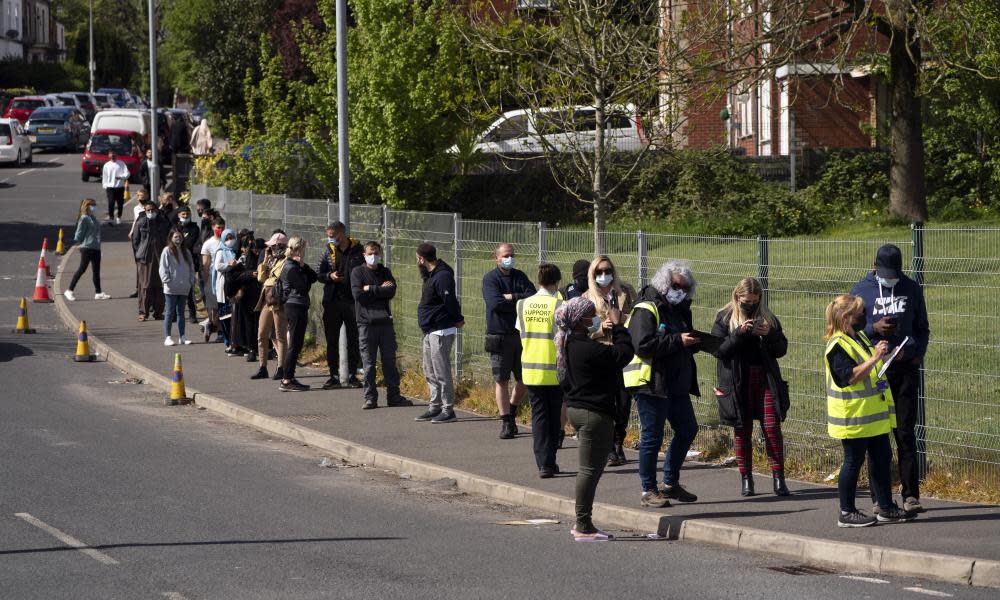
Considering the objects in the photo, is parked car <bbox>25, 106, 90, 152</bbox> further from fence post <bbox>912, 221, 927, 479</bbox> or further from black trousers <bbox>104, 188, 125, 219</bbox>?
fence post <bbox>912, 221, 927, 479</bbox>

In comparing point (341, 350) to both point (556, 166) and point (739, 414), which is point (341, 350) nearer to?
point (739, 414)

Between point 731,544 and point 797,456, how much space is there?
2.47 meters

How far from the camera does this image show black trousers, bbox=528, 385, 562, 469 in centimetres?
1134

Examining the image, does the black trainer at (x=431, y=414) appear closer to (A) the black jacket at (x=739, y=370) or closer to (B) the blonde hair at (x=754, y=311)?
(A) the black jacket at (x=739, y=370)

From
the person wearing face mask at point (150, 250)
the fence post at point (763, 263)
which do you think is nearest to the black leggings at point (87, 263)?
the person wearing face mask at point (150, 250)

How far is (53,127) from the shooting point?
188 ft

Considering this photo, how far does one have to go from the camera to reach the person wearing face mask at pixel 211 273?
19484 millimetres

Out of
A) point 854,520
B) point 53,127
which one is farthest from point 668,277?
point 53,127

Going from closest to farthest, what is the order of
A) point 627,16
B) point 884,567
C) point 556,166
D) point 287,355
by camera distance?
point 884,567, point 287,355, point 627,16, point 556,166

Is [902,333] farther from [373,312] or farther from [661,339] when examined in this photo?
[373,312]

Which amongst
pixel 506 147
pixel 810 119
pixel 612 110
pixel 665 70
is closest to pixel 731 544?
pixel 665 70

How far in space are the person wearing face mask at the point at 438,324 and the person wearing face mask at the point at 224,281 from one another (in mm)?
4963

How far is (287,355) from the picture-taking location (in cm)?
1616

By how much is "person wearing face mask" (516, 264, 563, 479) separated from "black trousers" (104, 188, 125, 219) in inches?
985
